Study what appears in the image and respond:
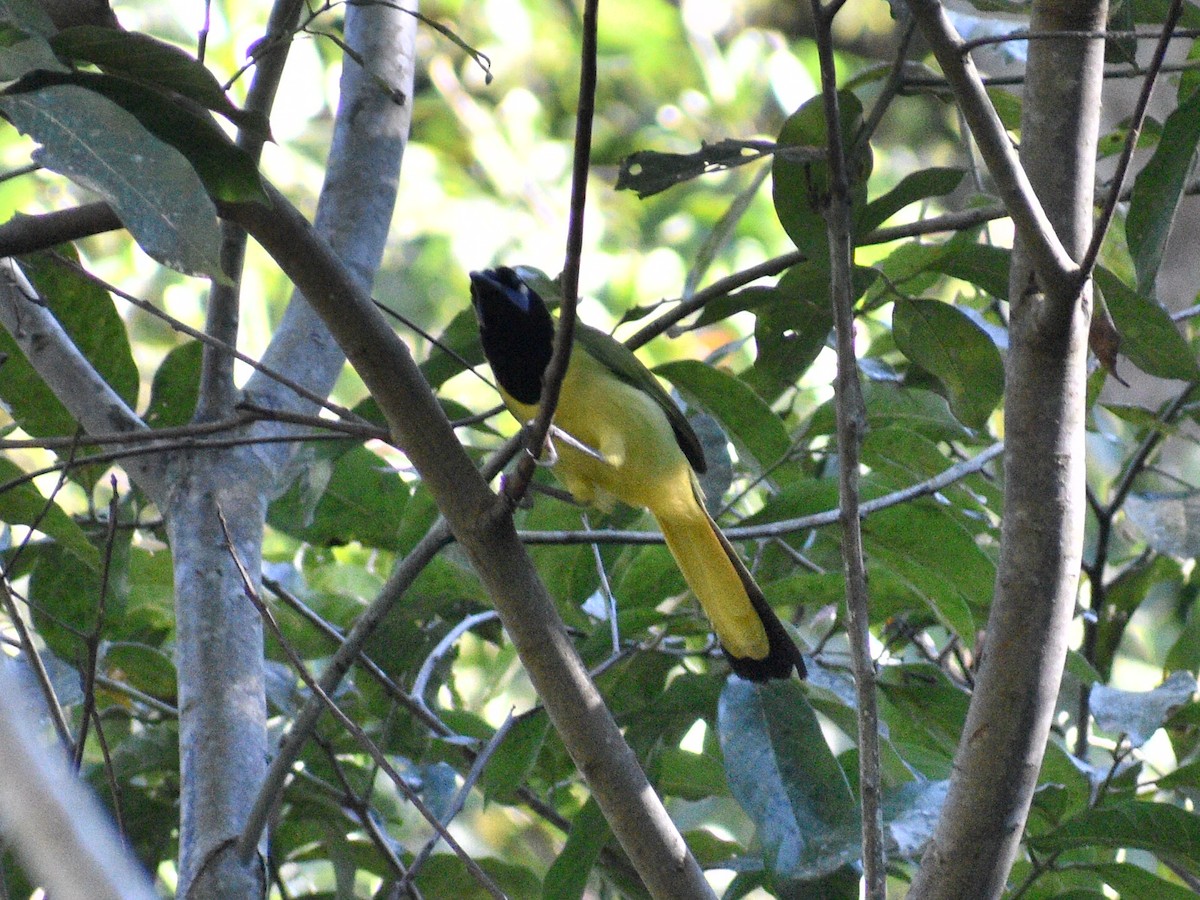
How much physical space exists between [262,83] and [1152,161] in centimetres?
122

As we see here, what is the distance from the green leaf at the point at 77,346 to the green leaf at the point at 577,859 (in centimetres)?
108

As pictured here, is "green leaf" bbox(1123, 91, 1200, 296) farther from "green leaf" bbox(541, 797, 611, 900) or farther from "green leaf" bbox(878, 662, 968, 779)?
"green leaf" bbox(541, 797, 611, 900)

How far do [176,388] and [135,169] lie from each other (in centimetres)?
126

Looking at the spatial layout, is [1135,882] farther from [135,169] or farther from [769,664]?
[135,169]

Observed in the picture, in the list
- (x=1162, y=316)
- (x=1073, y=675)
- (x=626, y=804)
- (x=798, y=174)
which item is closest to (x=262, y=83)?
(x=798, y=174)

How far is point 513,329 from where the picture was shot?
2613mm

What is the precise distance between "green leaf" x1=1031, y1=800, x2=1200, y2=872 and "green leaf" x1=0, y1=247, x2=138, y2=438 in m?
1.63

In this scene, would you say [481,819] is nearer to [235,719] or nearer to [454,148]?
[235,719]

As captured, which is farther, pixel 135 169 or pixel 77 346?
pixel 77 346

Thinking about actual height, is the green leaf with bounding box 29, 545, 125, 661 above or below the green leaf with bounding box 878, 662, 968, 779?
above

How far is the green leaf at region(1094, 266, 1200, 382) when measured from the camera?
186 centimetres

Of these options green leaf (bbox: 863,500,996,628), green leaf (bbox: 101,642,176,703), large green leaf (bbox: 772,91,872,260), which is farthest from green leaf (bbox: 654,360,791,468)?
green leaf (bbox: 101,642,176,703)

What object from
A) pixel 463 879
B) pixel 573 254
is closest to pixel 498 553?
pixel 573 254

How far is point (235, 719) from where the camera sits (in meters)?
1.85
